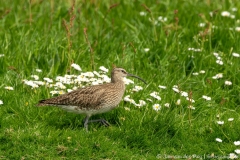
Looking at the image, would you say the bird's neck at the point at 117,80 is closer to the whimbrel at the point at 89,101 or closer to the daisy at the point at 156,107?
the whimbrel at the point at 89,101

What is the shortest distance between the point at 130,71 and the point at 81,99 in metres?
1.86

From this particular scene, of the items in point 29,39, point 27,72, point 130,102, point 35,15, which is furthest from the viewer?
point 35,15

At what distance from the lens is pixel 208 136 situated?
847cm

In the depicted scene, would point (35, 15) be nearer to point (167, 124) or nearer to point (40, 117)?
point (40, 117)

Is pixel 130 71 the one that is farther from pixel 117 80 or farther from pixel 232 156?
pixel 232 156

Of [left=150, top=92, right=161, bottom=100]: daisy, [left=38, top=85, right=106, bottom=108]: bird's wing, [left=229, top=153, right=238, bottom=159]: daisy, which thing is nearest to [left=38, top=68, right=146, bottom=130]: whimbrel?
[left=38, top=85, right=106, bottom=108]: bird's wing

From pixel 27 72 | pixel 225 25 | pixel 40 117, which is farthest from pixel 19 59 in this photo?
pixel 225 25

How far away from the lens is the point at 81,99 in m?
8.65

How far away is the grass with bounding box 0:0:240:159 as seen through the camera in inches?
319

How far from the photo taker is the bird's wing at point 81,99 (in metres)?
8.56

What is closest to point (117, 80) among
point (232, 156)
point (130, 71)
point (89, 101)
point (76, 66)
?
point (89, 101)

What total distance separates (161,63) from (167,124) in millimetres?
2318

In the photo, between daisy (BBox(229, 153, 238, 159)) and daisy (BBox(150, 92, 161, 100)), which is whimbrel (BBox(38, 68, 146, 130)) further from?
daisy (BBox(229, 153, 238, 159))

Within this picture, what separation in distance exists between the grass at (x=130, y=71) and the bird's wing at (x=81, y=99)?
1.03ft
